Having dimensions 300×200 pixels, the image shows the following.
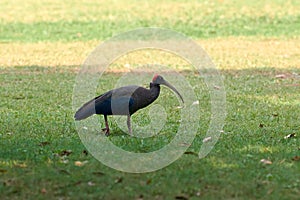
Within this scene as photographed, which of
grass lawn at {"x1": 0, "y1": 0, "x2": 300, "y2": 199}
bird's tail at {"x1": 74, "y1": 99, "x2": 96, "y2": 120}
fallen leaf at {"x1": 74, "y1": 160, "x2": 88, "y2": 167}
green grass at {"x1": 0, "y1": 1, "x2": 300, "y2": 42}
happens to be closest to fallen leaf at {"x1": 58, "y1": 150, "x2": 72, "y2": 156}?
grass lawn at {"x1": 0, "y1": 0, "x2": 300, "y2": 199}

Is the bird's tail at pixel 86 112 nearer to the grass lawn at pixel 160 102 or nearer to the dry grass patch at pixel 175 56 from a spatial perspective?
→ the grass lawn at pixel 160 102

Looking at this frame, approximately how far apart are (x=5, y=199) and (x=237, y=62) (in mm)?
10363

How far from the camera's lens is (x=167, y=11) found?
24.5 meters

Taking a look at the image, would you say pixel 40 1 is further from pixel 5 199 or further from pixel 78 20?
pixel 5 199

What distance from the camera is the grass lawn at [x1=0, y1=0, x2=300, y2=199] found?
23.5ft

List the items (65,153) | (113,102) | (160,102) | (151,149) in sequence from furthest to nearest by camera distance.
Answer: (160,102) → (113,102) → (151,149) → (65,153)

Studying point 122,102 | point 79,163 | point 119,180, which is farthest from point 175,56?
point 119,180

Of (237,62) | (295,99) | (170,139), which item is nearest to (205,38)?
(237,62)

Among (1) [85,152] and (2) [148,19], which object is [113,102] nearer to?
(1) [85,152]

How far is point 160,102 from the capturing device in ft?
39.7

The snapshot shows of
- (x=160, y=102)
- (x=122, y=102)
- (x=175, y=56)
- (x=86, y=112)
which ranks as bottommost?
(x=160, y=102)

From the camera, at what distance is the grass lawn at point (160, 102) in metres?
7.16

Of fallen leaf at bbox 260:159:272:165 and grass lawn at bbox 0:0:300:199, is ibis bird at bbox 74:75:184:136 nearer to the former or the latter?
grass lawn at bbox 0:0:300:199

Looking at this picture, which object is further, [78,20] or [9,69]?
[78,20]
